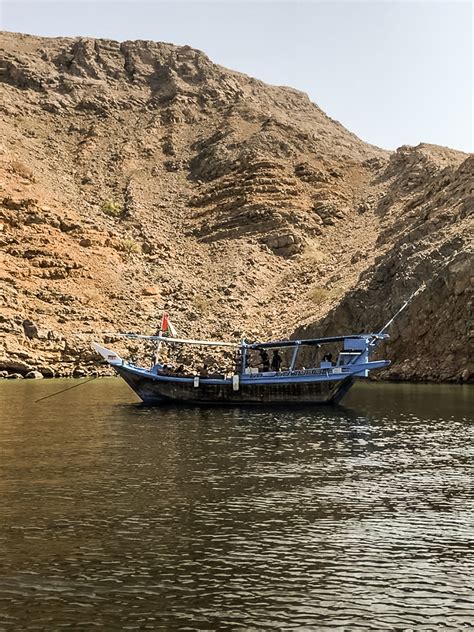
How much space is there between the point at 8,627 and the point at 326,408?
33196 millimetres

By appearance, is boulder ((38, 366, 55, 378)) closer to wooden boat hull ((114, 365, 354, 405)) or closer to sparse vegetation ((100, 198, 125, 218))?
wooden boat hull ((114, 365, 354, 405))

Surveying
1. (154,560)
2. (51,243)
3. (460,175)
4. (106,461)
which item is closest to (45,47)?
(51,243)

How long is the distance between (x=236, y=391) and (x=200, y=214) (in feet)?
181

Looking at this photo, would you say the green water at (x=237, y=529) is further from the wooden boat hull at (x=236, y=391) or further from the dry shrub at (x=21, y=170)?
the dry shrub at (x=21, y=170)

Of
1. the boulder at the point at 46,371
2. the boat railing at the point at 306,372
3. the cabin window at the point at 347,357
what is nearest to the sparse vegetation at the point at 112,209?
the boulder at the point at 46,371

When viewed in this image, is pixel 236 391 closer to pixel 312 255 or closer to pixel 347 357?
pixel 347 357

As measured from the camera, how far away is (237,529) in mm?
17297

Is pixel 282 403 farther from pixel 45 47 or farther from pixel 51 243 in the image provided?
pixel 45 47

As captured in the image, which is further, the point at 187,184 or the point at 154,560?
the point at 187,184

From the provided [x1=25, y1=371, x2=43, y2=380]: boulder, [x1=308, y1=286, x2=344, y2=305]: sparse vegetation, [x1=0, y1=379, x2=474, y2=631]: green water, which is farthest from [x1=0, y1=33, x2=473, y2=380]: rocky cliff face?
[x1=0, y1=379, x2=474, y2=631]: green water

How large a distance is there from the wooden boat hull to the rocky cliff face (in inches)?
666

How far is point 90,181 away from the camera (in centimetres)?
10044

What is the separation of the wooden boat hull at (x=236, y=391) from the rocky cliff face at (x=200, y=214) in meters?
16.9

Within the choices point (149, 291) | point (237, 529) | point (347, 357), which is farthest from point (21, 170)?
point (237, 529)
